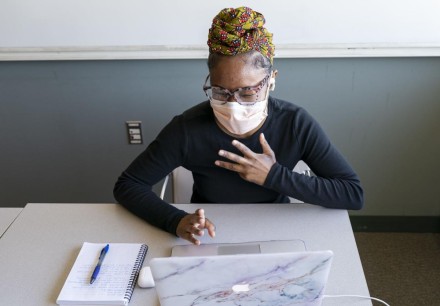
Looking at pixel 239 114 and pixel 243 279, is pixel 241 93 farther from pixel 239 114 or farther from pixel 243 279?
pixel 243 279

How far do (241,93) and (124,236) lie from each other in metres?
0.54

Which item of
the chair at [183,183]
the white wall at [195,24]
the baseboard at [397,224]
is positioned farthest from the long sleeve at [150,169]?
the baseboard at [397,224]

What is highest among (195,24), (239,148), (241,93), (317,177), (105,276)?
(195,24)

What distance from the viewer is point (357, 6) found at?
5.53ft

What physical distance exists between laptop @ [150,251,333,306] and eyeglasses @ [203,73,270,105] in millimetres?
543

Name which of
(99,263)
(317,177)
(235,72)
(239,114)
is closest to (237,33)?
(235,72)

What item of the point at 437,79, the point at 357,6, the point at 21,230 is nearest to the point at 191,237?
the point at 21,230

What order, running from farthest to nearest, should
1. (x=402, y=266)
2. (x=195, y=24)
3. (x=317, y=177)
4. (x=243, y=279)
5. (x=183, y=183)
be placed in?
(x=402, y=266), (x=195, y=24), (x=183, y=183), (x=317, y=177), (x=243, y=279)

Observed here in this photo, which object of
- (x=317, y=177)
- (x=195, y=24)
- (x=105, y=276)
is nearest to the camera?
(x=105, y=276)

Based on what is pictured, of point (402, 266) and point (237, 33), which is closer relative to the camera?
point (237, 33)

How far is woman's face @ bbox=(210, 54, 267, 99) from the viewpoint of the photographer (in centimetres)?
114

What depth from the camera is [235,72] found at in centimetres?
114

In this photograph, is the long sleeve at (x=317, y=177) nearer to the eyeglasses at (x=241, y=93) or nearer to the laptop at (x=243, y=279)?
the eyeglasses at (x=241, y=93)

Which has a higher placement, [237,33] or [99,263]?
[237,33]
